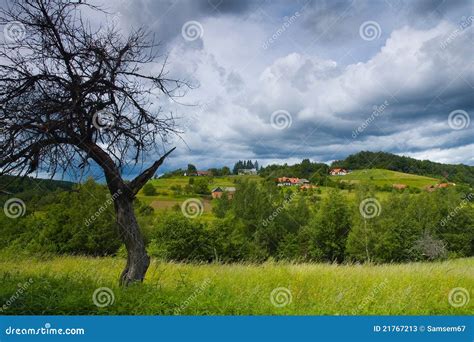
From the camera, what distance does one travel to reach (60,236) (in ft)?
106

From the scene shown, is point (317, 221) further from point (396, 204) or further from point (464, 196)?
point (464, 196)

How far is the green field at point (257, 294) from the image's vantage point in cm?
615

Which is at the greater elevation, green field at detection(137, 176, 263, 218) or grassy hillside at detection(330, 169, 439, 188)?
grassy hillside at detection(330, 169, 439, 188)

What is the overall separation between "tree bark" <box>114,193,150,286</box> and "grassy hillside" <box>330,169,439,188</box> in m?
63.6

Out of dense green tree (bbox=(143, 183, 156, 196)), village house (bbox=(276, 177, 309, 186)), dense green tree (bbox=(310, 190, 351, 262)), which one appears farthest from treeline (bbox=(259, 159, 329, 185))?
dense green tree (bbox=(143, 183, 156, 196))

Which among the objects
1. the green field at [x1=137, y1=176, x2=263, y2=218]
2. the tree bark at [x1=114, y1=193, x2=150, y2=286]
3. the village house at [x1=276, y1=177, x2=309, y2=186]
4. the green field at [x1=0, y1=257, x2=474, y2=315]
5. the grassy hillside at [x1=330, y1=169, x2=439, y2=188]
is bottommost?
the green field at [x1=0, y1=257, x2=474, y2=315]

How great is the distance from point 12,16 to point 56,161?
266 centimetres

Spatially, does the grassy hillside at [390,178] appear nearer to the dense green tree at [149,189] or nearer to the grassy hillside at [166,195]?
the grassy hillside at [166,195]

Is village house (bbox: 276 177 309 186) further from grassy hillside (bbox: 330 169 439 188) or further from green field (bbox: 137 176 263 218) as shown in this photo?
green field (bbox: 137 176 263 218)

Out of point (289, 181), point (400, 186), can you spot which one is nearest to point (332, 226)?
point (289, 181)

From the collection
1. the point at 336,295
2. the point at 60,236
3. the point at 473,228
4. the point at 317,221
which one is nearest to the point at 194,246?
the point at 60,236

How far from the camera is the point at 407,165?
217 feet

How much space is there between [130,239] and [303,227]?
170ft

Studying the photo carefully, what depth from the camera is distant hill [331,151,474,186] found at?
62884 mm
